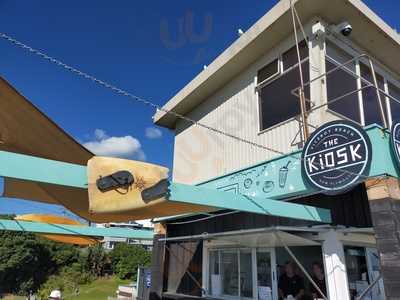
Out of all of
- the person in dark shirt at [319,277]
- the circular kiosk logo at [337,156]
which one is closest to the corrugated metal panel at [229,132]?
the circular kiosk logo at [337,156]

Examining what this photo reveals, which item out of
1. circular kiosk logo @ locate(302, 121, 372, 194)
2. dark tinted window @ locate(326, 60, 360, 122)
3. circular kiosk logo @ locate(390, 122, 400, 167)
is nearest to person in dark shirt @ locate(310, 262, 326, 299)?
circular kiosk logo @ locate(302, 121, 372, 194)

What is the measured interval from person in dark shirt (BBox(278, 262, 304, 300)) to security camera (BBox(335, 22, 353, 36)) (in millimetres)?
4865

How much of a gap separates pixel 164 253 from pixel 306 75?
19.8 feet

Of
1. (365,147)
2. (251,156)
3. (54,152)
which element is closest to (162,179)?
(54,152)

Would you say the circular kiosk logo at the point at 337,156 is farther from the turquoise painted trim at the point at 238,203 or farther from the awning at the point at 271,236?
the awning at the point at 271,236

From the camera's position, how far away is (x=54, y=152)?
4902 mm

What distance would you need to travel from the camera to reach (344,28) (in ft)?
23.5

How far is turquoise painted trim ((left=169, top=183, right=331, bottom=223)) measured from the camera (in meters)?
3.74

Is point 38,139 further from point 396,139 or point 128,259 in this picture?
point 128,259

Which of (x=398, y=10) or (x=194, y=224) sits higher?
(x=398, y=10)

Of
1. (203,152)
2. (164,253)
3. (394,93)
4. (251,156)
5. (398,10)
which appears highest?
(398,10)

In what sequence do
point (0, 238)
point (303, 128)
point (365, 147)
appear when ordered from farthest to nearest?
point (0, 238), point (303, 128), point (365, 147)

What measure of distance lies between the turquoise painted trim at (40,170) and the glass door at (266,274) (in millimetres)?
4791

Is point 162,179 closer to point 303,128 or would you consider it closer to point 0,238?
point 303,128
